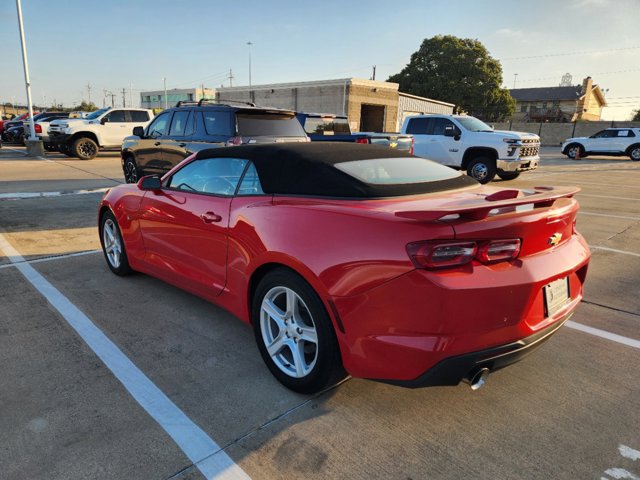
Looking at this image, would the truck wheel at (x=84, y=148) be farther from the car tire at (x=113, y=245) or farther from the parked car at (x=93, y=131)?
A: the car tire at (x=113, y=245)

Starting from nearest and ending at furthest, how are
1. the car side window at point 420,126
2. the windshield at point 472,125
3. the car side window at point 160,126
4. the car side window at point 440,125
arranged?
the car side window at point 160,126 < the windshield at point 472,125 < the car side window at point 440,125 < the car side window at point 420,126

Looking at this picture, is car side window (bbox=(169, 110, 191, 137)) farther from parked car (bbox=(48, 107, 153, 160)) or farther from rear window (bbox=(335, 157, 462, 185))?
parked car (bbox=(48, 107, 153, 160))

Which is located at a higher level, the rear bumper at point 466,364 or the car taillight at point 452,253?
the car taillight at point 452,253

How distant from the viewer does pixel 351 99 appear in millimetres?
32750

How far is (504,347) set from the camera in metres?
2.21

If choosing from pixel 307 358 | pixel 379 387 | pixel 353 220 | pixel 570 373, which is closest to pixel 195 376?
pixel 307 358

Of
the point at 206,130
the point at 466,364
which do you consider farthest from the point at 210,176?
the point at 206,130

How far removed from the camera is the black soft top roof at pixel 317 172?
2.62 m

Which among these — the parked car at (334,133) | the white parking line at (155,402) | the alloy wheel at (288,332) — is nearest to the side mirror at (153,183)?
the white parking line at (155,402)

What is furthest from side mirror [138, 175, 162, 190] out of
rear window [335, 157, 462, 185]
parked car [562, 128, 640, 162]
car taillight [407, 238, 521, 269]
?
parked car [562, 128, 640, 162]

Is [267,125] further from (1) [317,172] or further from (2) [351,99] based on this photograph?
(2) [351,99]

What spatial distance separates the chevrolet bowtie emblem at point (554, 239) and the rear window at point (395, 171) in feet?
2.93

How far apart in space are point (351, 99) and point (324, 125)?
22.0 metres

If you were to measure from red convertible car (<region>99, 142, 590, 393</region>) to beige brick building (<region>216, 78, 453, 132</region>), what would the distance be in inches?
1177
